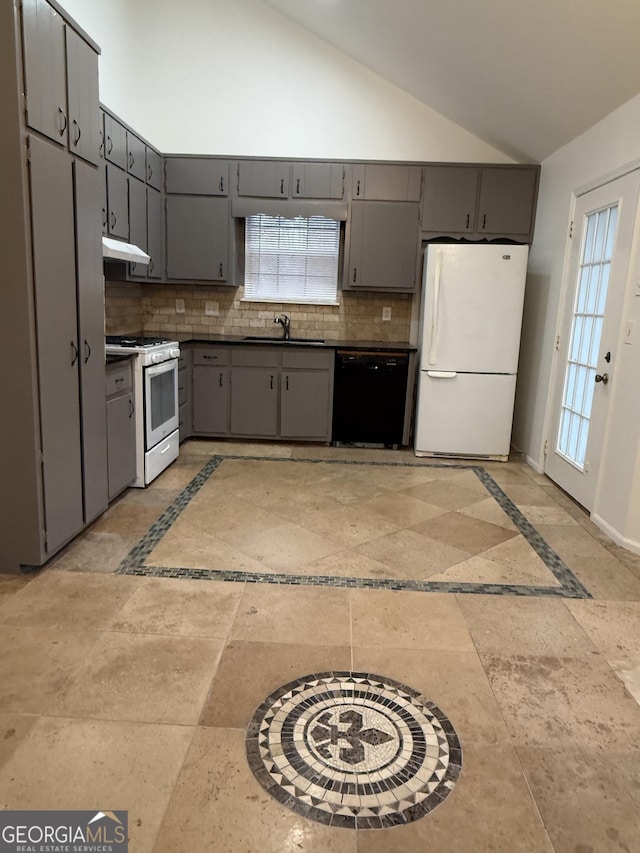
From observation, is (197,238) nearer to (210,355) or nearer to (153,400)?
(210,355)

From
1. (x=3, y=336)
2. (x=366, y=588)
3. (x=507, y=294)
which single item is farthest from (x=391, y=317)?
(x=3, y=336)

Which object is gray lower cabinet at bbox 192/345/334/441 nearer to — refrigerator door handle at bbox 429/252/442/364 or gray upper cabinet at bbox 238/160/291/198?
refrigerator door handle at bbox 429/252/442/364

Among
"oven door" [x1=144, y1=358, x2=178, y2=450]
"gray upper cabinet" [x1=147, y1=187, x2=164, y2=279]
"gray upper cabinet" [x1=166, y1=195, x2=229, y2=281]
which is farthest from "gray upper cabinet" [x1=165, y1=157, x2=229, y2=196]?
"oven door" [x1=144, y1=358, x2=178, y2=450]

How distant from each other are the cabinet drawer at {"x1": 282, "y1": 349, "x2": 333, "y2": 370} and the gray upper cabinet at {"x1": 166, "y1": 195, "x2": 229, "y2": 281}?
38.0 inches

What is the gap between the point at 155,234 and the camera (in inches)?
197

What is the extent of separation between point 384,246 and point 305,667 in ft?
12.9

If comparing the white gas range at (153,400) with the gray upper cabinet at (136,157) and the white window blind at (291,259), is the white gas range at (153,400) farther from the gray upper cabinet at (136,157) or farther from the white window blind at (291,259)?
the white window blind at (291,259)

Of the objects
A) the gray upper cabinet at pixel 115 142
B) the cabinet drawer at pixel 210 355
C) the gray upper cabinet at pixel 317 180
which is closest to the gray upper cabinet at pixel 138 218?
the gray upper cabinet at pixel 115 142

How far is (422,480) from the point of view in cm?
443

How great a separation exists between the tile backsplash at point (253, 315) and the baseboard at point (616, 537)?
8.67ft

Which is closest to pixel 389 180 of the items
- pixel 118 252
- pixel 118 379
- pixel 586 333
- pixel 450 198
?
pixel 450 198

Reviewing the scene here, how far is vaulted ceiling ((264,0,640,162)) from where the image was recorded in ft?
10.1

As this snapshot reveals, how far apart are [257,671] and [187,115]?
4.97 metres

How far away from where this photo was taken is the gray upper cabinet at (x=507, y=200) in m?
5.00
